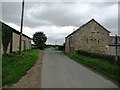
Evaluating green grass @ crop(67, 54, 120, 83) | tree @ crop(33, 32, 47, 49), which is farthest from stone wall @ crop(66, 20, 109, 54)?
tree @ crop(33, 32, 47, 49)

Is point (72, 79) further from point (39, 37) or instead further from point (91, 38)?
point (39, 37)

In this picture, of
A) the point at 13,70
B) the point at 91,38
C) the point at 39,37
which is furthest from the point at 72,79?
the point at 39,37

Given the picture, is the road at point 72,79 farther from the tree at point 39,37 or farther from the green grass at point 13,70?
the tree at point 39,37

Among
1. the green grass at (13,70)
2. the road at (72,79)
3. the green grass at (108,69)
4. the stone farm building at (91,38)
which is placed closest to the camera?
the road at (72,79)

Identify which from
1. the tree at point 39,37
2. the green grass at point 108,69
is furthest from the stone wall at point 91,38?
the tree at point 39,37

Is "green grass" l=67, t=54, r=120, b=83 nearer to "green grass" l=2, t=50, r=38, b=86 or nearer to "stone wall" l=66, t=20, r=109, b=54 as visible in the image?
"green grass" l=2, t=50, r=38, b=86

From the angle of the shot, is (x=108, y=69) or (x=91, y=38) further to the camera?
(x=91, y=38)

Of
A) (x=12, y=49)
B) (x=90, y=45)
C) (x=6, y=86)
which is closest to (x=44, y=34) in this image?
(x=90, y=45)

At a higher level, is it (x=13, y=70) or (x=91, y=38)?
(x=91, y=38)

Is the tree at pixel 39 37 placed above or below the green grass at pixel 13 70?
above

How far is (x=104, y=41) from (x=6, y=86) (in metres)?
37.3

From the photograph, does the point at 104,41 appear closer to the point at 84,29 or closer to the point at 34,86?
the point at 84,29

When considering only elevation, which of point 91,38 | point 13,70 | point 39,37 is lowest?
point 13,70

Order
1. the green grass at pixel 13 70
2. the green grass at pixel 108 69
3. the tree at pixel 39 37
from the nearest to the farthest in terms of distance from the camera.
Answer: the green grass at pixel 13 70 → the green grass at pixel 108 69 → the tree at pixel 39 37
